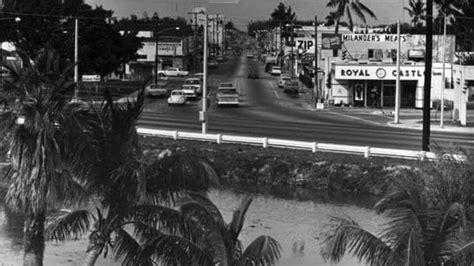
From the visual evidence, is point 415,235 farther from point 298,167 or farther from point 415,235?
point 298,167

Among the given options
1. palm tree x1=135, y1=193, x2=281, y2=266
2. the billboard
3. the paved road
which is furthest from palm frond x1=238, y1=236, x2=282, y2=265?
the billboard

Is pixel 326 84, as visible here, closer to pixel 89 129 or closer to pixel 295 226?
pixel 295 226

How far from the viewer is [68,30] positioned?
89312 millimetres

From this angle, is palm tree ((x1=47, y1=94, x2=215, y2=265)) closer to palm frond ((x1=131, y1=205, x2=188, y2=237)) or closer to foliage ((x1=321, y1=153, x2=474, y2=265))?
palm frond ((x1=131, y1=205, x2=188, y2=237))

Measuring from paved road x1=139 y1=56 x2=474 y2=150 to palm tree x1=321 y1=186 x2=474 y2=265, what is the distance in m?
20.2

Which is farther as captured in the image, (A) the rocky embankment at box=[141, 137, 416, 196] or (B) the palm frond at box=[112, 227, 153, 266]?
(A) the rocky embankment at box=[141, 137, 416, 196]

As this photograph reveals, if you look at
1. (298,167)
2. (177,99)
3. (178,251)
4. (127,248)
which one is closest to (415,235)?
(178,251)

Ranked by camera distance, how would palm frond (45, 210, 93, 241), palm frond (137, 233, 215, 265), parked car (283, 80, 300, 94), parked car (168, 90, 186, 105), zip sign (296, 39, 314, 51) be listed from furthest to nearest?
zip sign (296, 39, 314, 51)
parked car (283, 80, 300, 94)
parked car (168, 90, 186, 105)
palm frond (45, 210, 93, 241)
palm frond (137, 233, 215, 265)

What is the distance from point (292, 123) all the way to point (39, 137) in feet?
143

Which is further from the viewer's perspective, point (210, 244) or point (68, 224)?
point (68, 224)

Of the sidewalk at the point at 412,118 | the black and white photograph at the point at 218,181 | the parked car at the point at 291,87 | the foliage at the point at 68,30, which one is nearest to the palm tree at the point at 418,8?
the black and white photograph at the point at 218,181

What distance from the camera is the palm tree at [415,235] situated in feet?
36.7

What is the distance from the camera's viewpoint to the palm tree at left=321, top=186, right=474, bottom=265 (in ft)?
36.7

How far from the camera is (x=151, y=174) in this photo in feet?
43.4
